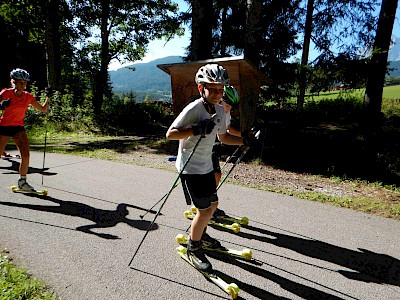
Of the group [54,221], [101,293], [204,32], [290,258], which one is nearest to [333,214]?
[290,258]

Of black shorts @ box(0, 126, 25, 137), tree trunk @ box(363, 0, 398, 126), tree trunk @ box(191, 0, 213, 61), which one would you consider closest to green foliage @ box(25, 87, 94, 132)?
tree trunk @ box(191, 0, 213, 61)

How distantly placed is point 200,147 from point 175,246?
1420 millimetres

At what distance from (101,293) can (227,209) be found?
2.75 m

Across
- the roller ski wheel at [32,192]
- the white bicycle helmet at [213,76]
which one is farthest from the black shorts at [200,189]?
the roller ski wheel at [32,192]

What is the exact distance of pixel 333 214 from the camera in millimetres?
4918

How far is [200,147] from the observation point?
3170mm

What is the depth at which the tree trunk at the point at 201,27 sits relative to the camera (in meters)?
10.4

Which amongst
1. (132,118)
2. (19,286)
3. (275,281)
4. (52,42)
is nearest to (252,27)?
(275,281)

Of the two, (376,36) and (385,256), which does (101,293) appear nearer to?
(385,256)

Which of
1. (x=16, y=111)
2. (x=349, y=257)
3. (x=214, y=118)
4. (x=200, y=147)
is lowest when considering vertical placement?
(x=349, y=257)

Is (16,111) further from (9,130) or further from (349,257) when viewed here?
(349,257)

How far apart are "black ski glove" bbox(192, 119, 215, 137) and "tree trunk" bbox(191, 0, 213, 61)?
8.65 metres

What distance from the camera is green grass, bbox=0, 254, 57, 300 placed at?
2.48m

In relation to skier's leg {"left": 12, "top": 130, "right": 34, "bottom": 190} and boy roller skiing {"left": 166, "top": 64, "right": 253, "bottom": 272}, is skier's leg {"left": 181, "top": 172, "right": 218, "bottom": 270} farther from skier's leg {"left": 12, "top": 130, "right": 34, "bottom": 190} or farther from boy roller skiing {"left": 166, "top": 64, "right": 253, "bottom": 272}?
skier's leg {"left": 12, "top": 130, "right": 34, "bottom": 190}
